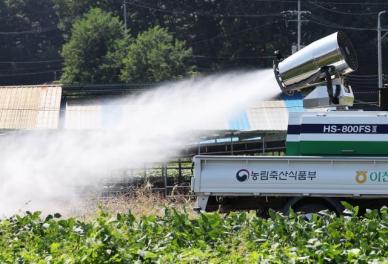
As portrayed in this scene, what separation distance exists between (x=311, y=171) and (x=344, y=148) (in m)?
0.81

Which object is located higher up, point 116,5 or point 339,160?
point 116,5

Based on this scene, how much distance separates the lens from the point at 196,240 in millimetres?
8195

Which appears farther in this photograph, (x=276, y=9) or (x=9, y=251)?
(x=276, y=9)

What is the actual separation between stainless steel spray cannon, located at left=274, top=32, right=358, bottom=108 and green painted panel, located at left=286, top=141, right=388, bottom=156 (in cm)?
111

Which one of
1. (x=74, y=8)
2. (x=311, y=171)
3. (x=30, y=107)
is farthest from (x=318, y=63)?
(x=74, y=8)

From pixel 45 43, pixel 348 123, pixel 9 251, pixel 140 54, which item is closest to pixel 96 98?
pixel 140 54

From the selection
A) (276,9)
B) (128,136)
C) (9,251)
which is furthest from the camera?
(276,9)

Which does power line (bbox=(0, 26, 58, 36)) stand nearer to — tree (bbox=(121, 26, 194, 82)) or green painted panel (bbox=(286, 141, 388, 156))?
tree (bbox=(121, 26, 194, 82))

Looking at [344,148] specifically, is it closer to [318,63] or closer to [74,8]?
[318,63]

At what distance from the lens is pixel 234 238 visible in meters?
8.24

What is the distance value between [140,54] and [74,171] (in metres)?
35.1

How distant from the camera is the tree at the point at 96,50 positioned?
182 ft

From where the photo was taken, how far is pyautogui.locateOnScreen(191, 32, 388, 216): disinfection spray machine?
45.1 ft

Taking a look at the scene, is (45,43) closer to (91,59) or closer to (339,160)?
(91,59)
